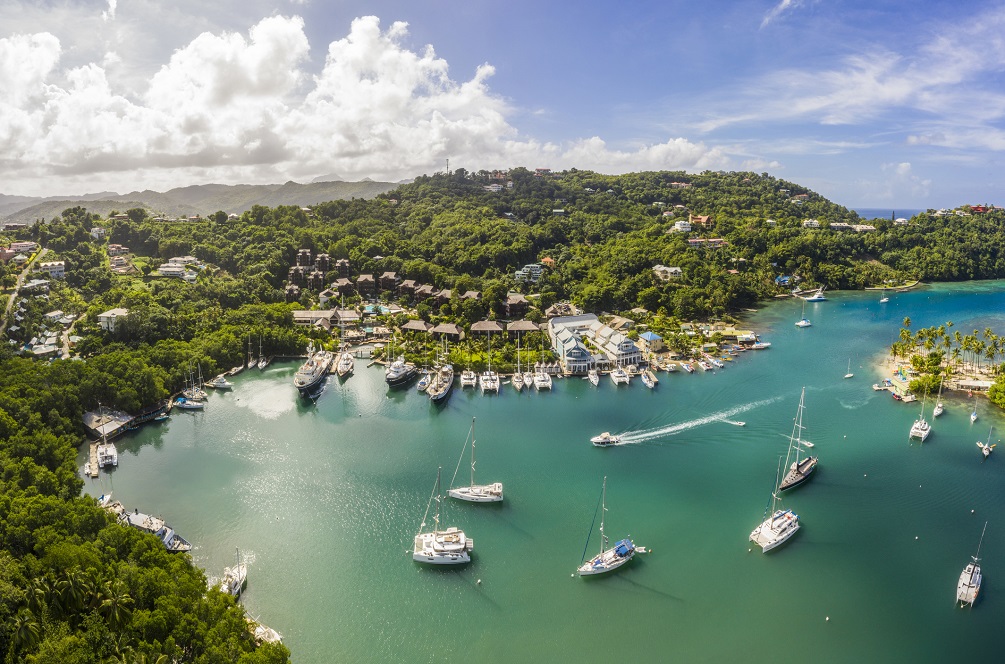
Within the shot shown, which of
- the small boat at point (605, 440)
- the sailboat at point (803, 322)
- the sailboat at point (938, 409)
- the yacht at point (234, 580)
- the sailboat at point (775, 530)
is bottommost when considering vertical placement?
the yacht at point (234, 580)

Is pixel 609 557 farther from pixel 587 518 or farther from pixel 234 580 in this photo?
pixel 234 580

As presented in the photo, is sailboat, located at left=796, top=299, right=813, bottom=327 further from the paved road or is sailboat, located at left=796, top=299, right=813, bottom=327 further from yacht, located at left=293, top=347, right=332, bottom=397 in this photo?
the paved road

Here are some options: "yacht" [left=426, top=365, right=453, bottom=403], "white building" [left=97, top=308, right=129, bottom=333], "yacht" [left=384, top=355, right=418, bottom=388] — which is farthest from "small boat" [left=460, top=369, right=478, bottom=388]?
"white building" [left=97, top=308, right=129, bottom=333]

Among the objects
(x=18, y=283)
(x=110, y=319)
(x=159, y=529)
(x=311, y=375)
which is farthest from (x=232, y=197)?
(x=159, y=529)

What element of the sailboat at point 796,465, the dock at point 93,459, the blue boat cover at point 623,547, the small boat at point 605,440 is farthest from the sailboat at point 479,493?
the dock at point 93,459

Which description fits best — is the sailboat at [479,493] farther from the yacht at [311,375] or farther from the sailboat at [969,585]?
the sailboat at [969,585]

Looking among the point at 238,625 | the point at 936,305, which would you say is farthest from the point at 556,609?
the point at 936,305
